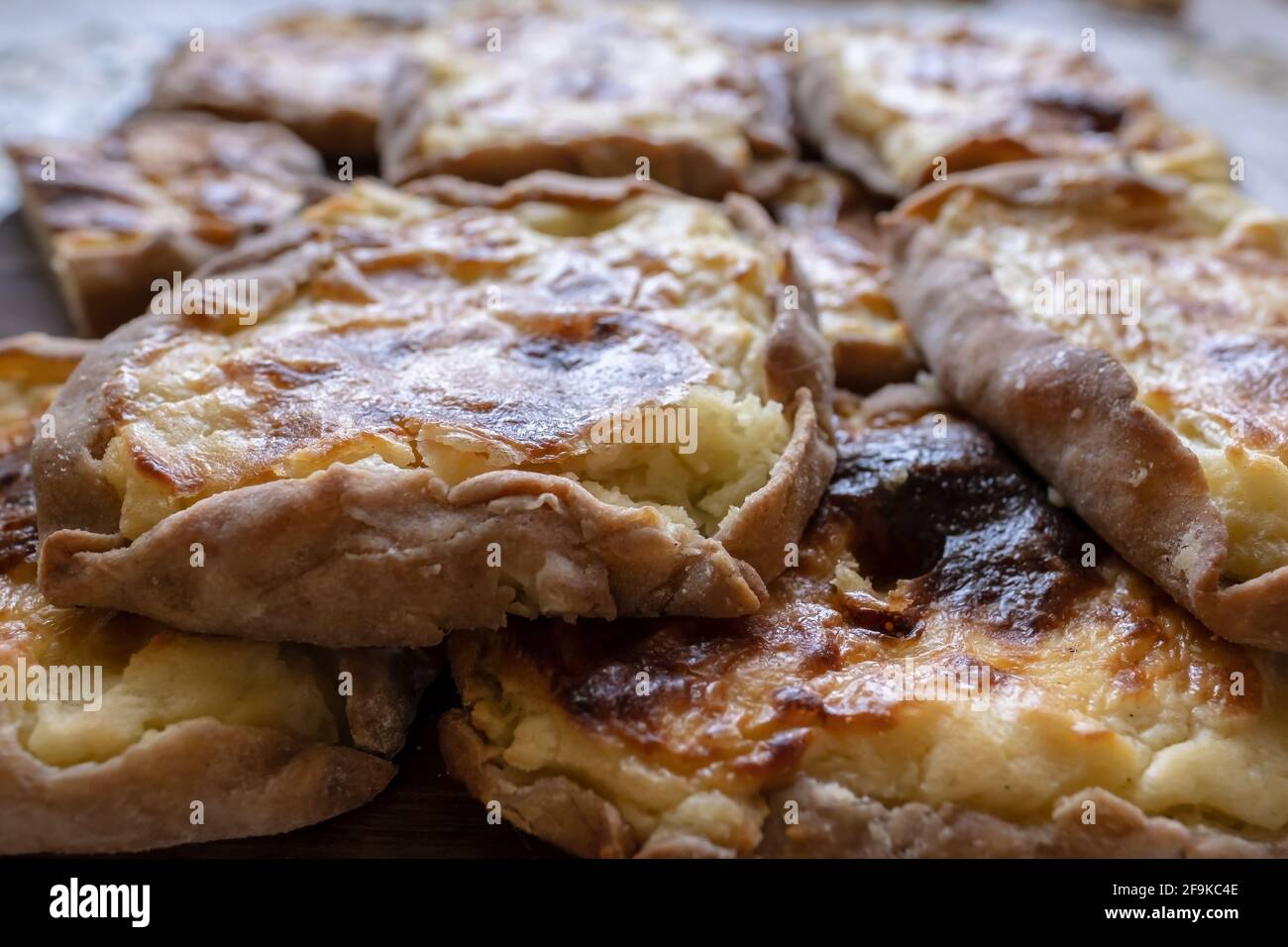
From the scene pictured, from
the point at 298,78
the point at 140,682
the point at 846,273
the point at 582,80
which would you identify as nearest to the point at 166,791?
the point at 140,682

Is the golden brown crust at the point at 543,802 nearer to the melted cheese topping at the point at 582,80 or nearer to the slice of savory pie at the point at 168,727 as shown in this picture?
the slice of savory pie at the point at 168,727

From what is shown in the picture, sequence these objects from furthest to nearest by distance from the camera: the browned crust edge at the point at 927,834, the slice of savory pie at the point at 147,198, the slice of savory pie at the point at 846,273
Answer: the slice of savory pie at the point at 147,198, the slice of savory pie at the point at 846,273, the browned crust edge at the point at 927,834

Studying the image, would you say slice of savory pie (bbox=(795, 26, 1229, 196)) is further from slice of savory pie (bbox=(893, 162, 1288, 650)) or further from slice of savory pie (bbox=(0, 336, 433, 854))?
slice of savory pie (bbox=(0, 336, 433, 854))

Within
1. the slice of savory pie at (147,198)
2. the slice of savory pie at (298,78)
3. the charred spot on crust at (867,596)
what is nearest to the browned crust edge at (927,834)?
the charred spot on crust at (867,596)

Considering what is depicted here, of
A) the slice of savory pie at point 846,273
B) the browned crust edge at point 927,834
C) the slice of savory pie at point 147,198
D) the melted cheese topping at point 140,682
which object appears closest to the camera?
the browned crust edge at point 927,834

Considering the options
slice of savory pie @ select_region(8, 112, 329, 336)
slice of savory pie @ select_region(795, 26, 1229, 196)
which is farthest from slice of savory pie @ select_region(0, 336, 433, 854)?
slice of savory pie @ select_region(795, 26, 1229, 196)
